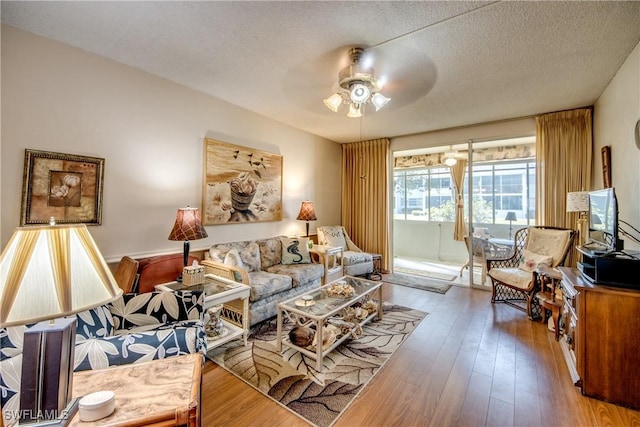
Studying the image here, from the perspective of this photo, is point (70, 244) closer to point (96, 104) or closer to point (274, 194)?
point (96, 104)

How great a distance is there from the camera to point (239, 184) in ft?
12.0

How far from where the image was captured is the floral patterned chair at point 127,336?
3.49 ft

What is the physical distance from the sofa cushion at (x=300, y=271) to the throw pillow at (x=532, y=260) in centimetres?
265

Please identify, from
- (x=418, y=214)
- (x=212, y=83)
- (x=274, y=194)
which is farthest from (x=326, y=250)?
(x=418, y=214)

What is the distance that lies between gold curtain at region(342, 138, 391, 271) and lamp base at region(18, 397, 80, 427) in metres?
4.72

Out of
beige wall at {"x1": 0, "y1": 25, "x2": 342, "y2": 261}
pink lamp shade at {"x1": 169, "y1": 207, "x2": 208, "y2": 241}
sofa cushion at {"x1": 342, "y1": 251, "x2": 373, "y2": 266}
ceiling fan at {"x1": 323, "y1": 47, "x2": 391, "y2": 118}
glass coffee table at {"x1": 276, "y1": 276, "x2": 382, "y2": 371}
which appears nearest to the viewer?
beige wall at {"x1": 0, "y1": 25, "x2": 342, "y2": 261}

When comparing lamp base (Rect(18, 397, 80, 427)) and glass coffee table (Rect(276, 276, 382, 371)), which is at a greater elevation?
lamp base (Rect(18, 397, 80, 427))

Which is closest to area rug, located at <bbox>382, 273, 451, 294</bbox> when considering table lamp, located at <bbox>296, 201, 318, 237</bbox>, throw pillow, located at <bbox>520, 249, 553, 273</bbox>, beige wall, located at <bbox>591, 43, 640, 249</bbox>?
throw pillow, located at <bbox>520, 249, 553, 273</bbox>

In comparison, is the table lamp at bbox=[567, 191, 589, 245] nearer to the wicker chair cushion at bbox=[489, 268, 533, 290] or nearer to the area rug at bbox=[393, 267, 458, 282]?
the wicker chair cushion at bbox=[489, 268, 533, 290]

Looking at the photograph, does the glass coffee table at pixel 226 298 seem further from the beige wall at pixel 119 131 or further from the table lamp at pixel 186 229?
the beige wall at pixel 119 131

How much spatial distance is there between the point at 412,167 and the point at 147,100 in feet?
18.5

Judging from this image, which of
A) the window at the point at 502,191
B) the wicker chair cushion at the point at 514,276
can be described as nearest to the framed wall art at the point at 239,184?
the wicker chair cushion at the point at 514,276

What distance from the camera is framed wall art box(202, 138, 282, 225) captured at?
3336 millimetres

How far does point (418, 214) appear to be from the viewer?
6.75m
